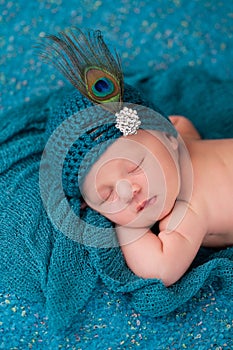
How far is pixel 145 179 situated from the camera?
1.30 m

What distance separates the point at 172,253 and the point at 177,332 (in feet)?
0.55

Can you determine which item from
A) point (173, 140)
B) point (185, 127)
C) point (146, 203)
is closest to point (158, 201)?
point (146, 203)

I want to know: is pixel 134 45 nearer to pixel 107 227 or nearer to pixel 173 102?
pixel 173 102

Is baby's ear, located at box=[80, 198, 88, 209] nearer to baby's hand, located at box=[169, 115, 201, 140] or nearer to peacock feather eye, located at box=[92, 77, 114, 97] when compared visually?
peacock feather eye, located at box=[92, 77, 114, 97]

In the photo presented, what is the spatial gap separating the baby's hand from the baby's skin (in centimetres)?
22

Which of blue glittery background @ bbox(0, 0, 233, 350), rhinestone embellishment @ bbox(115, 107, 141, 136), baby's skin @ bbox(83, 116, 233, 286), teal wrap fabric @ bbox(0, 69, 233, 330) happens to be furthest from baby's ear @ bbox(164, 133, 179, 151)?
blue glittery background @ bbox(0, 0, 233, 350)

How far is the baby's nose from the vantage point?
127 centimetres

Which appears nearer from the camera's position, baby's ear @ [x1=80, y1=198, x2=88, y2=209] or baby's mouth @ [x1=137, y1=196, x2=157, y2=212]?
baby's mouth @ [x1=137, y1=196, x2=157, y2=212]

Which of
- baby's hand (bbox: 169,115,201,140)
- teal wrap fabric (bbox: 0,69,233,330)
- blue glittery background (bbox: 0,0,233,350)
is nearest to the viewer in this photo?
teal wrap fabric (bbox: 0,69,233,330)

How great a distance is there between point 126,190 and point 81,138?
0.49 feet

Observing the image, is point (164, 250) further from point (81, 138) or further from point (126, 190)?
point (81, 138)

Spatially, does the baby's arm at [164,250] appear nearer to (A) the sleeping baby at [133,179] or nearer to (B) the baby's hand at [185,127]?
(A) the sleeping baby at [133,179]

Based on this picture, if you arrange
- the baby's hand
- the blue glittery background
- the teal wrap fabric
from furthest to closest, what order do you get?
the blue glittery background → the baby's hand → the teal wrap fabric

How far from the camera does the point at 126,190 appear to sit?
127 centimetres
